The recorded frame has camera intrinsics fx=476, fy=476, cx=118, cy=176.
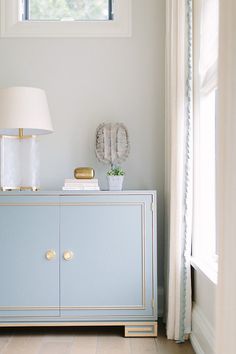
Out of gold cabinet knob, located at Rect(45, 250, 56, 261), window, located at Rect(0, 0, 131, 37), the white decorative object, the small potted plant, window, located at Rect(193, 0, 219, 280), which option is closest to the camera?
window, located at Rect(193, 0, 219, 280)

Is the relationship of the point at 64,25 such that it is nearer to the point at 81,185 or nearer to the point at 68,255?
the point at 81,185

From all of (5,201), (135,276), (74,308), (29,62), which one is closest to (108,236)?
(135,276)

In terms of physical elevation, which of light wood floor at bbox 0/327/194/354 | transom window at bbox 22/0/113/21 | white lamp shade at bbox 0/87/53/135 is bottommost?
light wood floor at bbox 0/327/194/354

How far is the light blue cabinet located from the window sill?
0.27 meters

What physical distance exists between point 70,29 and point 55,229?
1.42 meters

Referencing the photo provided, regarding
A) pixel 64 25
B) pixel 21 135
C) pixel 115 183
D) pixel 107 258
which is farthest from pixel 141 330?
pixel 64 25

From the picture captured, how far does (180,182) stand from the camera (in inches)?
107

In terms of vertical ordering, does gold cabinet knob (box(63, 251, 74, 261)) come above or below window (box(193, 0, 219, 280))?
below

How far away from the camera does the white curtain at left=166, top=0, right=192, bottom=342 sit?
8.84 feet

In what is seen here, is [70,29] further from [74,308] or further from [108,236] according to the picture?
[74,308]

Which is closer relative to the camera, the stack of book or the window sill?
the window sill

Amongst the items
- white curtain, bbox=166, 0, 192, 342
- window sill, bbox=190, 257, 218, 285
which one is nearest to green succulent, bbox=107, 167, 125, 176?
white curtain, bbox=166, 0, 192, 342

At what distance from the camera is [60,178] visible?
3309 millimetres

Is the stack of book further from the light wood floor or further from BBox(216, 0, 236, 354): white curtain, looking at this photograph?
BBox(216, 0, 236, 354): white curtain
